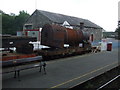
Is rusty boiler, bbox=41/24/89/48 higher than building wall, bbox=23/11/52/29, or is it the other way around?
building wall, bbox=23/11/52/29

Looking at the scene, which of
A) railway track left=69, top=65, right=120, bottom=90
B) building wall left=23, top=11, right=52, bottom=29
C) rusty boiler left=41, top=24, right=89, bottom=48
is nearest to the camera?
railway track left=69, top=65, right=120, bottom=90

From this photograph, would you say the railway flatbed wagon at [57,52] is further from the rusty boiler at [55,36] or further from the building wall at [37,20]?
the building wall at [37,20]

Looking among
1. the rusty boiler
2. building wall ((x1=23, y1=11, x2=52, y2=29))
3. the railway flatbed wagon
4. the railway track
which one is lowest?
the railway track

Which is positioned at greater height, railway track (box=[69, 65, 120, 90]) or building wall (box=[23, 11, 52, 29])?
building wall (box=[23, 11, 52, 29])

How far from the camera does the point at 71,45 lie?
43.2ft

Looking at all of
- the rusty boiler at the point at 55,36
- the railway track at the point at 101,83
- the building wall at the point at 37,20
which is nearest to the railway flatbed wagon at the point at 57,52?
the rusty boiler at the point at 55,36

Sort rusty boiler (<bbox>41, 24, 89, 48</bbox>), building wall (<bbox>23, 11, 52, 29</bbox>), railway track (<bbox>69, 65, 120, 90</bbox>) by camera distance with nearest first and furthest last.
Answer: railway track (<bbox>69, 65, 120, 90</bbox>)
rusty boiler (<bbox>41, 24, 89, 48</bbox>)
building wall (<bbox>23, 11, 52, 29</bbox>)

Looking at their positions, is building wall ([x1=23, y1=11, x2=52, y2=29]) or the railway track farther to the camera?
building wall ([x1=23, y1=11, x2=52, y2=29])

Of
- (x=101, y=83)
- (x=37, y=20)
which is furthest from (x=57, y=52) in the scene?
(x=37, y=20)

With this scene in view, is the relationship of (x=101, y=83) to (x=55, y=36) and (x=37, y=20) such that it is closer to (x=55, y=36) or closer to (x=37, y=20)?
(x=55, y=36)

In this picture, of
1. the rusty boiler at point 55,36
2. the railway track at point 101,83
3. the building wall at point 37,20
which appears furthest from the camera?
the building wall at point 37,20

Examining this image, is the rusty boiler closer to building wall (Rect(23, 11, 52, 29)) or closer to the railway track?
the railway track

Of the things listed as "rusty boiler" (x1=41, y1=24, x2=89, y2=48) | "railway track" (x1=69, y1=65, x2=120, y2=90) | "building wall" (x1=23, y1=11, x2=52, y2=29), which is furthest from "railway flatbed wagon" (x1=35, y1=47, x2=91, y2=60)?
"building wall" (x1=23, y1=11, x2=52, y2=29)

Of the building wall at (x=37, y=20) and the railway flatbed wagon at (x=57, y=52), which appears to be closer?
the railway flatbed wagon at (x=57, y=52)
